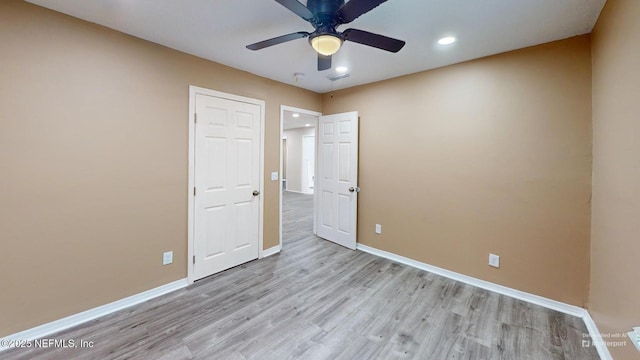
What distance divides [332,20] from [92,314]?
3.01 meters

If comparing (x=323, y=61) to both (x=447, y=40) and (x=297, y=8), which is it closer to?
(x=297, y=8)

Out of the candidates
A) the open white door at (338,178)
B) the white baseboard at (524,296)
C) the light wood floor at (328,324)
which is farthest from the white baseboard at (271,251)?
the white baseboard at (524,296)

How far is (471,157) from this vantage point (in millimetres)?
2748

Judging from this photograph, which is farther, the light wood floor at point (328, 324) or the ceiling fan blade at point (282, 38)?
the light wood floor at point (328, 324)

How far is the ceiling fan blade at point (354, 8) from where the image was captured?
1319 millimetres

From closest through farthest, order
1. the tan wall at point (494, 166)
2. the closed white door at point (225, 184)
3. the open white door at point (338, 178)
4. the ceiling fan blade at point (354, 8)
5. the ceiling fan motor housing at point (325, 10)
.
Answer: the ceiling fan blade at point (354, 8), the ceiling fan motor housing at point (325, 10), the tan wall at point (494, 166), the closed white door at point (225, 184), the open white door at point (338, 178)

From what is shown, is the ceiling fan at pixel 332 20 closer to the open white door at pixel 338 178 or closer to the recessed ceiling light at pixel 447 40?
the recessed ceiling light at pixel 447 40

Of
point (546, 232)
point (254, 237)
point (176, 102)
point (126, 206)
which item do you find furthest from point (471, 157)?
point (126, 206)

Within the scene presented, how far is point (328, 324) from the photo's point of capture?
6.82 ft

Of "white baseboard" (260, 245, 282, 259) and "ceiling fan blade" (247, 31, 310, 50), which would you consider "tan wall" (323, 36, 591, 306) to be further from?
"ceiling fan blade" (247, 31, 310, 50)

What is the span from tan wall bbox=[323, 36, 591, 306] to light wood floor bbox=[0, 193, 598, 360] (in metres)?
0.46

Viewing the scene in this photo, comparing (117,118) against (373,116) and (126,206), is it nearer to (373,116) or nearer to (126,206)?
(126,206)

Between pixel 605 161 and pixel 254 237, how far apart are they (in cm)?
350

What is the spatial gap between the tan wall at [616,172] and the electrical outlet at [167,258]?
3.49 metres
